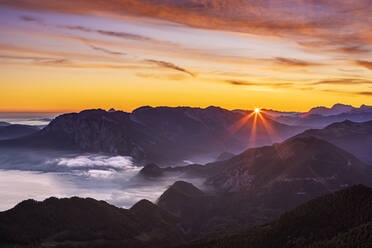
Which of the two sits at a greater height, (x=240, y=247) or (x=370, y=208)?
(x=370, y=208)

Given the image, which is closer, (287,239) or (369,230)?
(369,230)

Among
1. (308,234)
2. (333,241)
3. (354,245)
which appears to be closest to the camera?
(354,245)

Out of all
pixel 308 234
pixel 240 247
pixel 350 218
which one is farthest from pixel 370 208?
pixel 240 247

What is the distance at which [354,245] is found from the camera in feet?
496

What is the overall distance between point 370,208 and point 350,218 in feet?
43.7

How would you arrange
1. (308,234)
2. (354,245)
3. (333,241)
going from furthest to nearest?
(308,234)
(333,241)
(354,245)

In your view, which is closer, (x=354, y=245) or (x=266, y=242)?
(x=354, y=245)

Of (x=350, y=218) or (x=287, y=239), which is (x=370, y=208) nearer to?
(x=350, y=218)

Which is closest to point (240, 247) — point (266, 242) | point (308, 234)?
point (266, 242)

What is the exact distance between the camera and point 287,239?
646 ft

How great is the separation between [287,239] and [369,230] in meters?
47.1

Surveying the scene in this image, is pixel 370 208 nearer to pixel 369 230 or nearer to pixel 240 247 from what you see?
pixel 369 230

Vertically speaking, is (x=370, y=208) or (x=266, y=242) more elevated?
(x=370, y=208)

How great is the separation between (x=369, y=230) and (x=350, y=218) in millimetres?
36336
